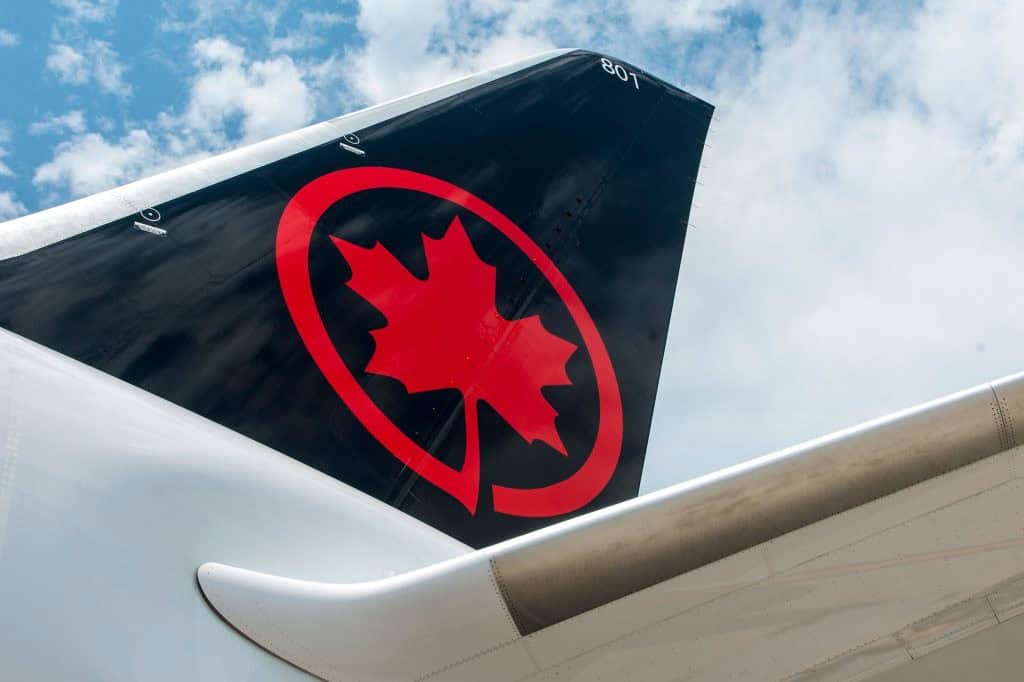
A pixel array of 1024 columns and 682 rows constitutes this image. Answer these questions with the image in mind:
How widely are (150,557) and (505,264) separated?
13.8 ft

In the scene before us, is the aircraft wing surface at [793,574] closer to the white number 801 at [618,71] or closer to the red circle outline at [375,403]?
the red circle outline at [375,403]

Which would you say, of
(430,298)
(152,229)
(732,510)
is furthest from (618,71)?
(732,510)

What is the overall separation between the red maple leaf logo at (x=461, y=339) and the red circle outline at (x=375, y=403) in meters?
0.24

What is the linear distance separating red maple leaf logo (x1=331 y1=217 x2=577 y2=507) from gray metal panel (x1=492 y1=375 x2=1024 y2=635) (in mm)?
3125

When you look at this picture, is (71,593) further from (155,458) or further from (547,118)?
(547,118)

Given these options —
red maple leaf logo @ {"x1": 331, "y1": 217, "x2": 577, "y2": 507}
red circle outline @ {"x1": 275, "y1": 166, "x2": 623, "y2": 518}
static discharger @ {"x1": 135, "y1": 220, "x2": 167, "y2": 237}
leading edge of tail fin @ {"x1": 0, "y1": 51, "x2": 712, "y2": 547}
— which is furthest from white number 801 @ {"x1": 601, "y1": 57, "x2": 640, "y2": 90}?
static discharger @ {"x1": 135, "y1": 220, "x2": 167, "y2": 237}

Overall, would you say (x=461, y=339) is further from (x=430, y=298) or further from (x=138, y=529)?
(x=138, y=529)

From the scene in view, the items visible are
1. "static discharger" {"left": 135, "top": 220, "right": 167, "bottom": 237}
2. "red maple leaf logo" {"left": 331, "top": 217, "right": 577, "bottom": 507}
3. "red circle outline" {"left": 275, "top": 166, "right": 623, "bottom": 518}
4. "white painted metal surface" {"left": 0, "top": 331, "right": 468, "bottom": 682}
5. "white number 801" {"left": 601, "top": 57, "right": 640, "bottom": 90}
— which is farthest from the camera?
"white number 801" {"left": 601, "top": 57, "right": 640, "bottom": 90}

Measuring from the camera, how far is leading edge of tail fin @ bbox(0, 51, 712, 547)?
5.70 metres

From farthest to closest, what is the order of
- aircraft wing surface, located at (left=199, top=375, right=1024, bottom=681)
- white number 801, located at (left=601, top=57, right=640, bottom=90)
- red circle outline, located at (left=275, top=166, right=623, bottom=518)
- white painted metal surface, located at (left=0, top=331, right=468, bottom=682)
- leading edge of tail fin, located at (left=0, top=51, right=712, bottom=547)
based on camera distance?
white number 801, located at (left=601, top=57, right=640, bottom=90), red circle outline, located at (left=275, top=166, right=623, bottom=518), leading edge of tail fin, located at (left=0, top=51, right=712, bottom=547), white painted metal surface, located at (left=0, top=331, right=468, bottom=682), aircraft wing surface, located at (left=199, top=375, right=1024, bottom=681)

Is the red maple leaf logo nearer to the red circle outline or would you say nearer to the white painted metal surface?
the red circle outline

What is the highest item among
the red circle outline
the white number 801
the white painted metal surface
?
the white number 801

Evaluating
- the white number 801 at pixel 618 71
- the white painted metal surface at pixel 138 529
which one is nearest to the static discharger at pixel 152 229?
the white painted metal surface at pixel 138 529

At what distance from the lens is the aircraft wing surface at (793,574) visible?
3.47 meters
